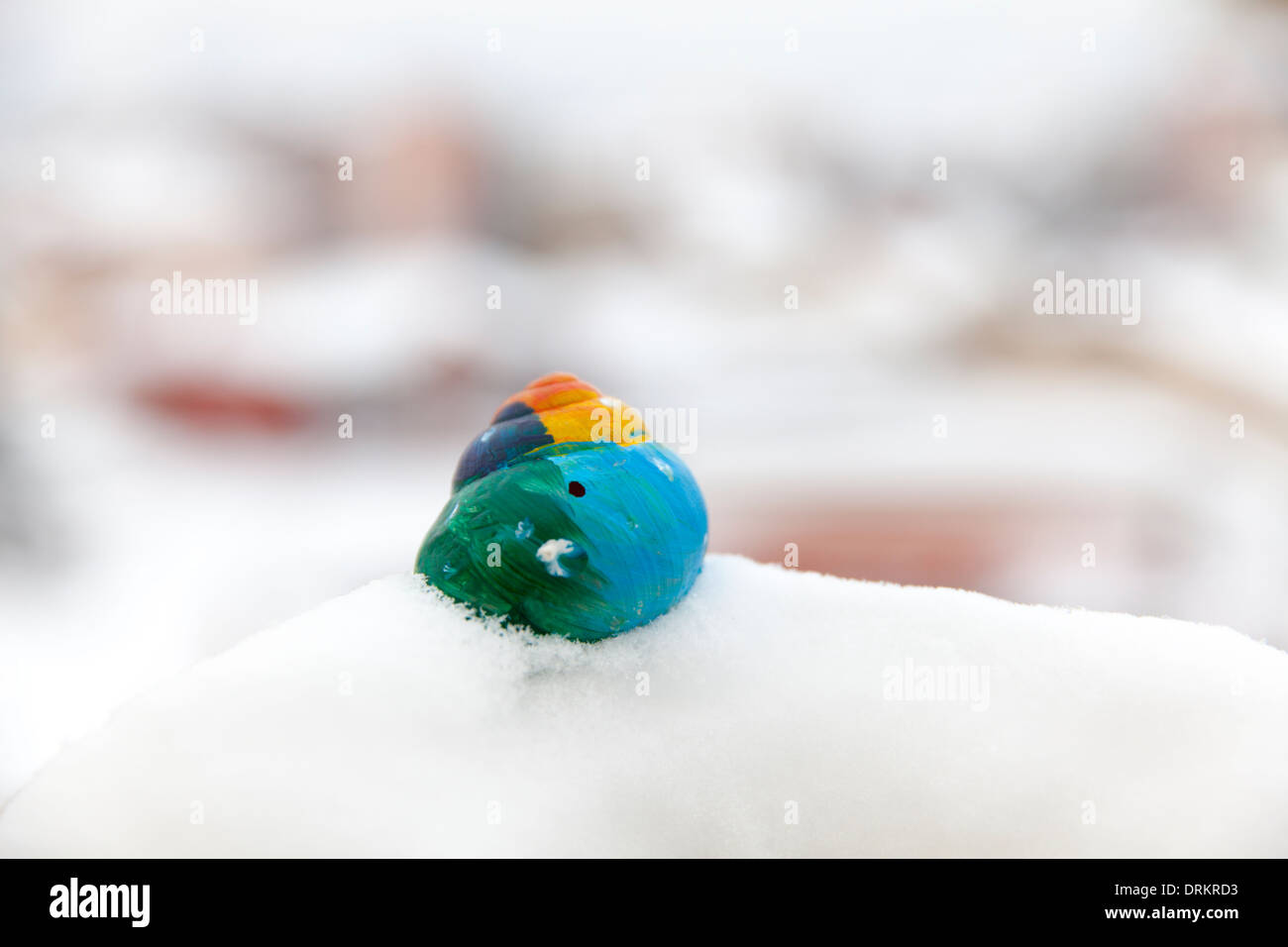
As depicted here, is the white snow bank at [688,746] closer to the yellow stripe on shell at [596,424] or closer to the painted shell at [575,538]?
the painted shell at [575,538]

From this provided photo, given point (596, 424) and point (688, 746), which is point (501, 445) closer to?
point (596, 424)

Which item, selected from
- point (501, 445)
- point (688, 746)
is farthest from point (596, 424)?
point (688, 746)

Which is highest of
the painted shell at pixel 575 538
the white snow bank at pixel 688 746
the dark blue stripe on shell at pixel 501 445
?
the dark blue stripe on shell at pixel 501 445

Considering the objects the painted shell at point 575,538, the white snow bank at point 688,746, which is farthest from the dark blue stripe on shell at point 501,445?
the white snow bank at point 688,746

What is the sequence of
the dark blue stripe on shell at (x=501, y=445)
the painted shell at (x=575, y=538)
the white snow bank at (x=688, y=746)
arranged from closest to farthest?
the white snow bank at (x=688, y=746)
the painted shell at (x=575, y=538)
the dark blue stripe on shell at (x=501, y=445)
